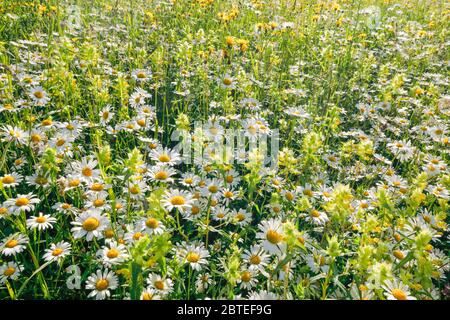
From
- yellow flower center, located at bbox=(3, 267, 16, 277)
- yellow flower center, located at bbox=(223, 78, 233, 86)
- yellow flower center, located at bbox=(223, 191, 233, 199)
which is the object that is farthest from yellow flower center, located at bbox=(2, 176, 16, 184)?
yellow flower center, located at bbox=(223, 78, 233, 86)

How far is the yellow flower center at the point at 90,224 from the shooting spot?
168 cm

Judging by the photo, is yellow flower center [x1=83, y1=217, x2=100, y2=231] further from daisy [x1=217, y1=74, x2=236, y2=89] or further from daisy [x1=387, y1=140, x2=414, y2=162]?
daisy [x1=387, y1=140, x2=414, y2=162]

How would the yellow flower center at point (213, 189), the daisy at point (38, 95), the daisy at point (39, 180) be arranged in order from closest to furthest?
the daisy at point (39, 180) < the yellow flower center at point (213, 189) < the daisy at point (38, 95)

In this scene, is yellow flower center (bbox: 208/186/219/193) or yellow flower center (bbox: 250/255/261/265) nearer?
yellow flower center (bbox: 250/255/261/265)

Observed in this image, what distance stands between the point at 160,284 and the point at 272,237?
0.58 m

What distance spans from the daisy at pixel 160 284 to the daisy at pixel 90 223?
377 mm

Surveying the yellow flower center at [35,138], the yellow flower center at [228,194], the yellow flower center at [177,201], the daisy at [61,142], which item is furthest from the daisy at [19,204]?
the yellow flower center at [228,194]

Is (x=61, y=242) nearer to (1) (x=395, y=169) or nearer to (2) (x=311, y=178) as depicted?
(2) (x=311, y=178)

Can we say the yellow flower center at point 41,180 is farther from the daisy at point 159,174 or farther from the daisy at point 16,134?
the daisy at point 159,174

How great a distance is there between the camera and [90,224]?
5.51ft

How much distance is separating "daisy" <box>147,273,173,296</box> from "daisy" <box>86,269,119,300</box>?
208 mm

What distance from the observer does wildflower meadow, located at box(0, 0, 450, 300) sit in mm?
1513

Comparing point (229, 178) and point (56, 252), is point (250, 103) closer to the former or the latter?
point (229, 178)

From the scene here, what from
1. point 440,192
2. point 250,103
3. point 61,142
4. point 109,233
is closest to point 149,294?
point 109,233
